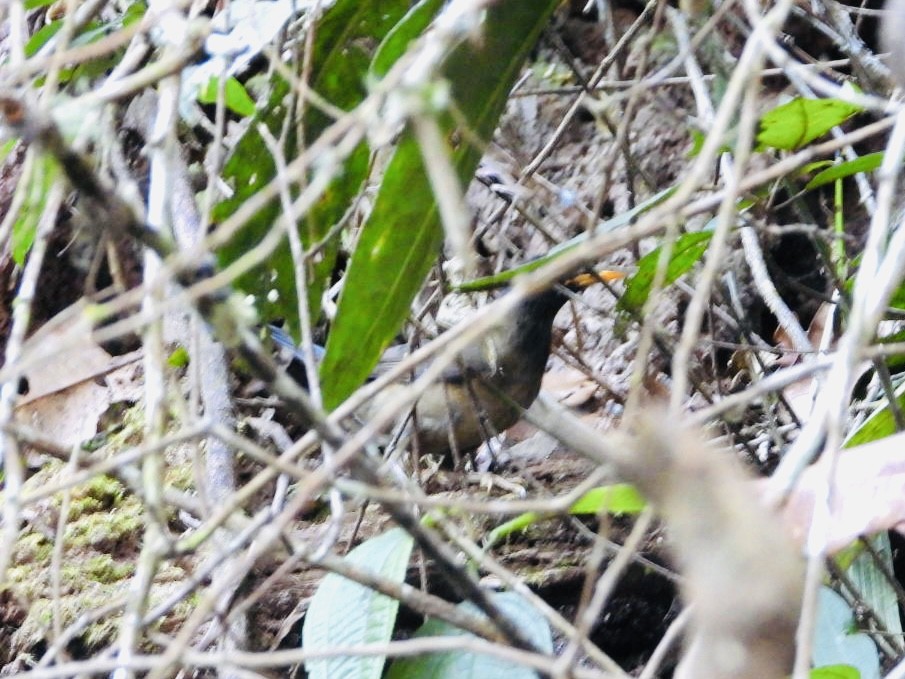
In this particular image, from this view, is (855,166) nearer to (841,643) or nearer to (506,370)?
(841,643)

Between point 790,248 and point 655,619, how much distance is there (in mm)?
1245

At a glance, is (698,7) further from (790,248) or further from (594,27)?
(594,27)

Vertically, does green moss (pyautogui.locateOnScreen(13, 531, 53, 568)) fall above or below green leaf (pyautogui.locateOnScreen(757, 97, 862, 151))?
below

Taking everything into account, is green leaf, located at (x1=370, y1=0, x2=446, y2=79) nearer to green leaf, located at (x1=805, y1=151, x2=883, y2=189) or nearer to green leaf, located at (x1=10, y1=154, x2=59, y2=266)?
green leaf, located at (x1=10, y1=154, x2=59, y2=266)

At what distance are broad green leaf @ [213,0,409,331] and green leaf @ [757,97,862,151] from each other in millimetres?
551

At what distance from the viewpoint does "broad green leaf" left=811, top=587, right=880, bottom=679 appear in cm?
133

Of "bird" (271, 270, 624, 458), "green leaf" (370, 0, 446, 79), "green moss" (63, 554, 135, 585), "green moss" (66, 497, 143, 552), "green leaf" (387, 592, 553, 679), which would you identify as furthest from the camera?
"bird" (271, 270, 624, 458)

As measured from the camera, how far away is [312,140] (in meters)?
1.48

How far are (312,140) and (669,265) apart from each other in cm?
57

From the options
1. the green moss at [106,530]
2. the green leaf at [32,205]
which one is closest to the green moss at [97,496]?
the green moss at [106,530]

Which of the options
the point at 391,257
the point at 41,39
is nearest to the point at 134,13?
the point at 41,39

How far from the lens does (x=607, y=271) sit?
252 centimetres

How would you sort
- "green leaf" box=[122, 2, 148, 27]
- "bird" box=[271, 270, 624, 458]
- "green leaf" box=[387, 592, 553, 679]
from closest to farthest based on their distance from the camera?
"green leaf" box=[387, 592, 553, 679] < "green leaf" box=[122, 2, 148, 27] < "bird" box=[271, 270, 624, 458]

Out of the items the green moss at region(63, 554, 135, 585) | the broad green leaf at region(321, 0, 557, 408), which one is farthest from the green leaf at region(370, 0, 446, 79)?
the green moss at region(63, 554, 135, 585)
